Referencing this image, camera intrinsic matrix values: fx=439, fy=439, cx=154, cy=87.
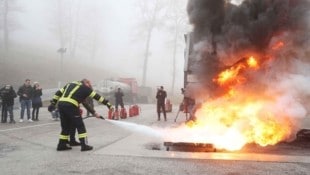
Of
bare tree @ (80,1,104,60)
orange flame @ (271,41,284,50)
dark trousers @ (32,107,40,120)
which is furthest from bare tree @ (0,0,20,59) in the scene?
orange flame @ (271,41,284,50)

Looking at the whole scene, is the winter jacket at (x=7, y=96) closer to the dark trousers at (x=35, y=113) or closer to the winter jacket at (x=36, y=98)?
the winter jacket at (x=36, y=98)

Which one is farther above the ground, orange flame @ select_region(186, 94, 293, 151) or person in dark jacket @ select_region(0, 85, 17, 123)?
person in dark jacket @ select_region(0, 85, 17, 123)

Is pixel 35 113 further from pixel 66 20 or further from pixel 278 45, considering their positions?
pixel 66 20

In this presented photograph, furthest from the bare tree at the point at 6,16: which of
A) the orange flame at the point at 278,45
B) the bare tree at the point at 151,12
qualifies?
the orange flame at the point at 278,45

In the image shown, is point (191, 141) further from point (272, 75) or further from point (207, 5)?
point (207, 5)

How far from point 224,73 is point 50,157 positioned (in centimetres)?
479

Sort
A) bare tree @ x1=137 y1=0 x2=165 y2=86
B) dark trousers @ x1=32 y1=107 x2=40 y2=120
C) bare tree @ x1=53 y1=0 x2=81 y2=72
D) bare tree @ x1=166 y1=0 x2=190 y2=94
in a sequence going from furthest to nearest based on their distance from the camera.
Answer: bare tree @ x1=53 y1=0 x2=81 y2=72 < bare tree @ x1=137 y1=0 x2=165 y2=86 < bare tree @ x1=166 y1=0 x2=190 y2=94 < dark trousers @ x1=32 y1=107 x2=40 y2=120

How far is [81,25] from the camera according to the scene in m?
67.7

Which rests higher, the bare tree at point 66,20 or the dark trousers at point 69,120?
the bare tree at point 66,20

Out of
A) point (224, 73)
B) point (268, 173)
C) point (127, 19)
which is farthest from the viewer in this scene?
point (127, 19)

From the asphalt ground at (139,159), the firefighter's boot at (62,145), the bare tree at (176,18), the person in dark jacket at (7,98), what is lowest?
the asphalt ground at (139,159)

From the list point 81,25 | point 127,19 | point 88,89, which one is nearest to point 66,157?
point 88,89

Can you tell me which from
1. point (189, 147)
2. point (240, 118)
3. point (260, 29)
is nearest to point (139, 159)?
point (189, 147)

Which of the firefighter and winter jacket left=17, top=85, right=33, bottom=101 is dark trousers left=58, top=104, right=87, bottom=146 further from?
winter jacket left=17, top=85, right=33, bottom=101
